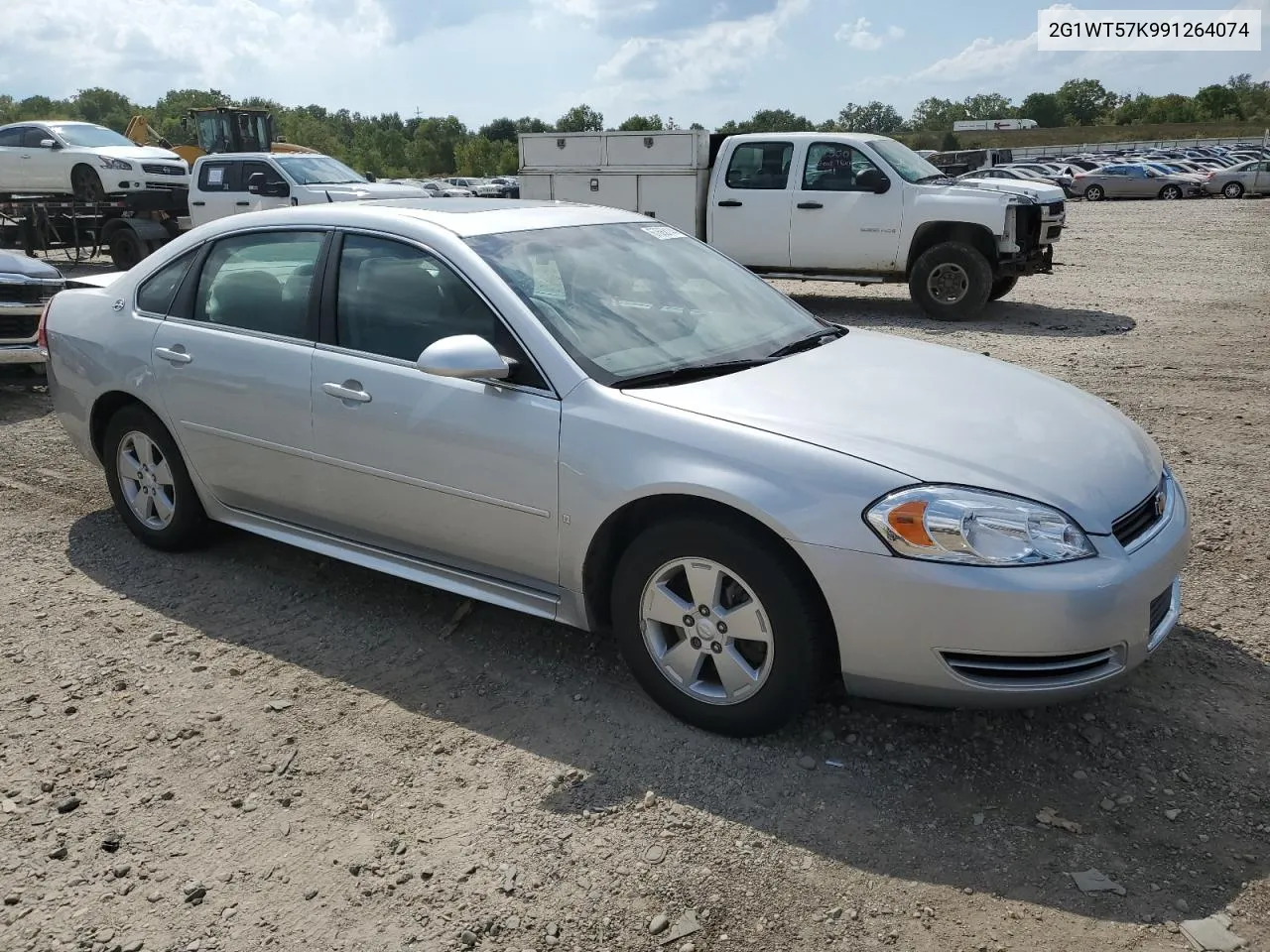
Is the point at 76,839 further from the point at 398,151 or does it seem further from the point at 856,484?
the point at 398,151

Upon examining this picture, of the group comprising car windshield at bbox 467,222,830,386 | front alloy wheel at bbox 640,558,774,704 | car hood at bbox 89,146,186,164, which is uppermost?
car hood at bbox 89,146,186,164

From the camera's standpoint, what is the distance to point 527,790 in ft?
10.4

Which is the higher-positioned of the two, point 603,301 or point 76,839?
point 603,301

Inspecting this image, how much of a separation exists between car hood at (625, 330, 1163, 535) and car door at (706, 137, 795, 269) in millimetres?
8898

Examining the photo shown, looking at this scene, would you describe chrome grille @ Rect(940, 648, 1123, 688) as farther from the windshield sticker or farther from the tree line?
the tree line

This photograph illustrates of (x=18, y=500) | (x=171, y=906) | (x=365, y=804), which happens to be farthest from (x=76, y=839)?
(x=18, y=500)

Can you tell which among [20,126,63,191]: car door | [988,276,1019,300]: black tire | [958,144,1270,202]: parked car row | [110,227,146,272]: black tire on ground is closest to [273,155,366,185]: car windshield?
[110,227,146,272]: black tire on ground

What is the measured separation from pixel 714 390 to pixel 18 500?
177 inches

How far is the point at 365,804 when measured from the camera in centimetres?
314

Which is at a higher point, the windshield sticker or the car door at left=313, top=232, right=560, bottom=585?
the windshield sticker

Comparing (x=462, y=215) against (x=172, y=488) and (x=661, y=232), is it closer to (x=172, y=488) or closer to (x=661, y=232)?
(x=661, y=232)

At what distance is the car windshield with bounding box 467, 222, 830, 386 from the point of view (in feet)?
12.1

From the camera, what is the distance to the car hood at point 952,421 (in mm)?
3057

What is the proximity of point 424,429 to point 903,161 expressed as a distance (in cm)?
995
